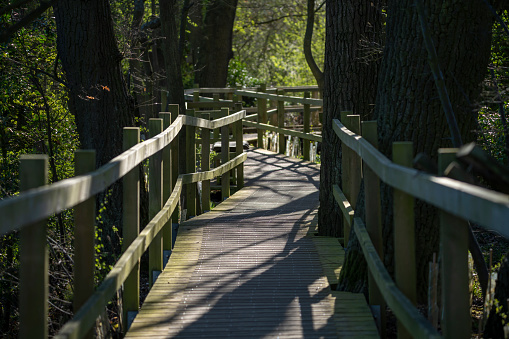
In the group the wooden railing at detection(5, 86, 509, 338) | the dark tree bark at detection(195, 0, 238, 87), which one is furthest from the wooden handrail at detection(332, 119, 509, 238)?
the dark tree bark at detection(195, 0, 238, 87)

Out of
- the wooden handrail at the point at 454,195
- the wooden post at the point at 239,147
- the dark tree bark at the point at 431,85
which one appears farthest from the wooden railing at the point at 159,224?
the wooden post at the point at 239,147

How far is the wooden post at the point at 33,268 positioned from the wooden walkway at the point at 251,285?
1.64 metres

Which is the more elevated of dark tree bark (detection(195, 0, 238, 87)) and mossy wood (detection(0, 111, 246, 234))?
dark tree bark (detection(195, 0, 238, 87))

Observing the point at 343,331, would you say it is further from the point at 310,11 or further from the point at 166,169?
the point at 310,11

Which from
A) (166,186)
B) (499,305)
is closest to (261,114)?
(166,186)

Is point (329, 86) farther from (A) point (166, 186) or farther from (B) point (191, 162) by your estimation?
(A) point (166, 186)

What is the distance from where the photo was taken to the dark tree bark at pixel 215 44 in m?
23.4

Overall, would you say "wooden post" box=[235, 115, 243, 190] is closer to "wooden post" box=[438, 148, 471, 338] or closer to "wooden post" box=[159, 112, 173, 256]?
"wooden post" box=[159, 112, 173, 256]

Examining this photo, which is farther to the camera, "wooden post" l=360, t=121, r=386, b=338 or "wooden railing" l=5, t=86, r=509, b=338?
"wooden post" l=360, t=121, r=386, b=338

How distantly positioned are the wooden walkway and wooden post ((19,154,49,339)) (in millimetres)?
1642

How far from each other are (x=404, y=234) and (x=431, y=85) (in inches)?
79.0

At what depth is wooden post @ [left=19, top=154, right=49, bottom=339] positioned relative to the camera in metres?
2.96

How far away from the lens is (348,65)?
28.2 feet

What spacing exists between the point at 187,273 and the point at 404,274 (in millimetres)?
2578
